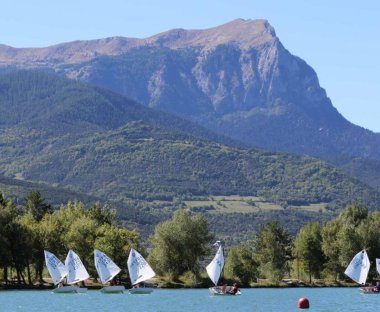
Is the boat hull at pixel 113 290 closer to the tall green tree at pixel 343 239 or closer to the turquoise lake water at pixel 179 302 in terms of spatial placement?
the turquoise lake water at pixel 179 302

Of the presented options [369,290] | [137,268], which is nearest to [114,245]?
[137,268]

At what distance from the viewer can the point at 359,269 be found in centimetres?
13375

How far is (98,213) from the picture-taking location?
529 feet

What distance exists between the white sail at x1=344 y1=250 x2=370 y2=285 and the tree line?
19.6 meters

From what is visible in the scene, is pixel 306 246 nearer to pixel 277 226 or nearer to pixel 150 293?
pixel 277 226

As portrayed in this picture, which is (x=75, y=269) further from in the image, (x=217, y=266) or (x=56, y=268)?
(x=217, y=266)

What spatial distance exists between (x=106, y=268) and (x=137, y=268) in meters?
4.65

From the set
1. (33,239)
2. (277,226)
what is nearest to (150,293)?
(33,239)

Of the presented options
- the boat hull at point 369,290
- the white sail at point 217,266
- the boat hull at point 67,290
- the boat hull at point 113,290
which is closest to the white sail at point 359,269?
the boat hull at point 369,290

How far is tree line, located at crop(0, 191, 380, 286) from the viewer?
13438cm

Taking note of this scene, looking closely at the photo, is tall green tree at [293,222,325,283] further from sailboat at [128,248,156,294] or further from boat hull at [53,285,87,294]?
boat hull at [53,285,87,294]

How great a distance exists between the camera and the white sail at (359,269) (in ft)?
435

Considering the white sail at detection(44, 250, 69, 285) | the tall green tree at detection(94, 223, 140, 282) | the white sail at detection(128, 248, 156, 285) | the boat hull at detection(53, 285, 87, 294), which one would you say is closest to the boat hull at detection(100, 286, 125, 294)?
the white sail at detection(128, 248, 156, 285)

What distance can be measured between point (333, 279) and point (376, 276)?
33.3 feet
